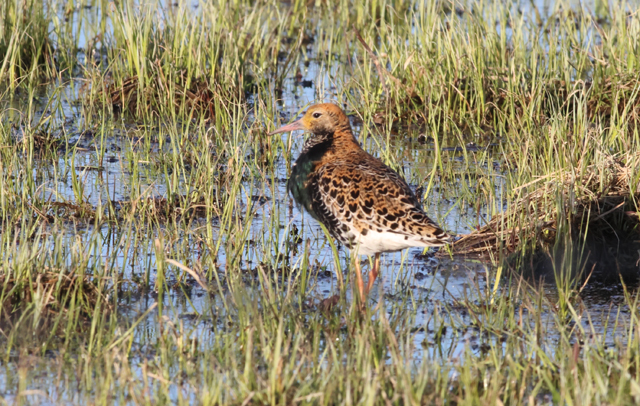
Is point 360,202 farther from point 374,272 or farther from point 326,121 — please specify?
point 326,121

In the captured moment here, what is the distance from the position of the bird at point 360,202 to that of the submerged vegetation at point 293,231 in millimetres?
233

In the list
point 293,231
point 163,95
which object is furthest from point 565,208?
point 163,95

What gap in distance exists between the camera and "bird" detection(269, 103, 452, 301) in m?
5.16

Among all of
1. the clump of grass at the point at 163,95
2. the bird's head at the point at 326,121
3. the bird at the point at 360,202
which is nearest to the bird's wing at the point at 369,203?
the bird at the point at 360,202

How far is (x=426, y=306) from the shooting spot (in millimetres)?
5070

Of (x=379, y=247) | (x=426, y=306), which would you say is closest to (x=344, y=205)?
(x=379, y=247)

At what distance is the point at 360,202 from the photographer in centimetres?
529

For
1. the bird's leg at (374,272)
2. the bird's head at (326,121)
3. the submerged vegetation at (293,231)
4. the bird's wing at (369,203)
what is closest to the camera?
the submerged vegetation at (293,231)

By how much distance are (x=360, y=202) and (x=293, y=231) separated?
0.77 metres

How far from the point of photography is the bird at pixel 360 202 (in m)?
5.16

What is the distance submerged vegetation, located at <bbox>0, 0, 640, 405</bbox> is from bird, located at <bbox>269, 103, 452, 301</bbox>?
0.76 feet

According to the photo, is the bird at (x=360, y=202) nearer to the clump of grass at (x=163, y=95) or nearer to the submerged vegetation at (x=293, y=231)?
the submerged vegetation at (x=293, y=231)

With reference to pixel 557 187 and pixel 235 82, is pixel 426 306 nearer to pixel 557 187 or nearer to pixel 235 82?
pixel 557 187

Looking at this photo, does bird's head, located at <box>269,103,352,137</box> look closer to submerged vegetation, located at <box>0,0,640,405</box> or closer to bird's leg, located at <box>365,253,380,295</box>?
submerged vegetation, located at <box>0,0,640,405</box>
